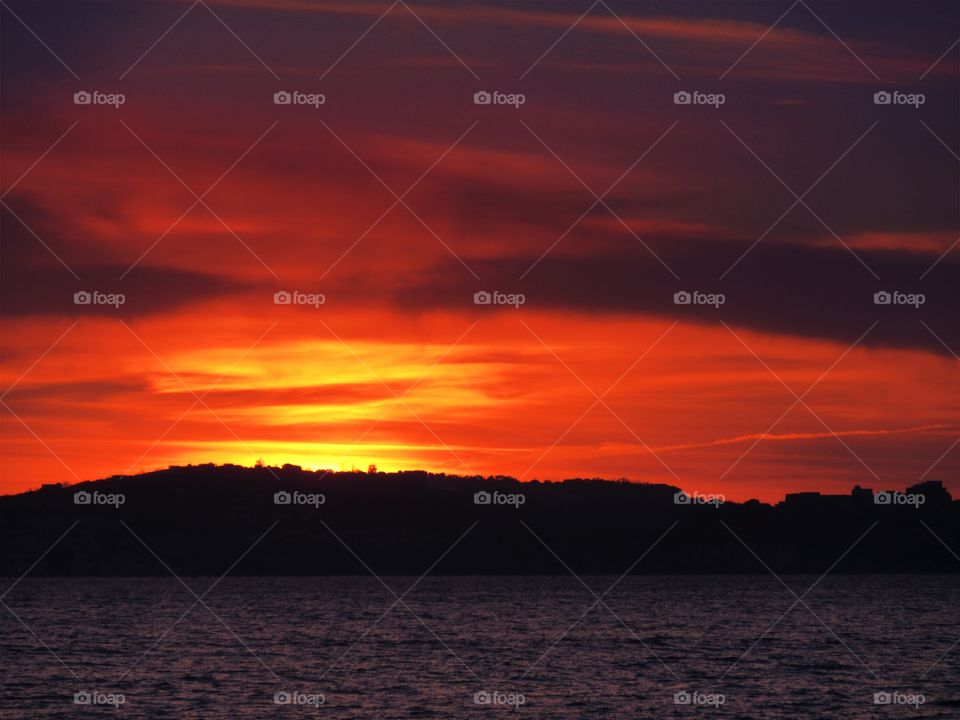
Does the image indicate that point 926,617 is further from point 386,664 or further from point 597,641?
point 386,664

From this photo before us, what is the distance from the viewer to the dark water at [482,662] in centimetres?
5778

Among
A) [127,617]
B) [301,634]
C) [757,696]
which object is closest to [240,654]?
[301,634]

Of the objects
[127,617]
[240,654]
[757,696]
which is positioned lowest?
[757,696]

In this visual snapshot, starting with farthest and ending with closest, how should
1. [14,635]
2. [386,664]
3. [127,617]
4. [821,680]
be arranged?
[127,617] < [14,635] < [386,664] < [821,680]

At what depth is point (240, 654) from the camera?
8338 centimetres

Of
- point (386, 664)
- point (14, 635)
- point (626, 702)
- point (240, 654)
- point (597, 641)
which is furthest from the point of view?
point (14, 635)

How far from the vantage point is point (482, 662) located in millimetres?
77312

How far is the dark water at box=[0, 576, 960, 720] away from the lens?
5778 centimetres

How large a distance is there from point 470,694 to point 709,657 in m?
24.0

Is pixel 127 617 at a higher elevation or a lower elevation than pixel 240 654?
higher

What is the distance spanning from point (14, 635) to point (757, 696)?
60.9 meters

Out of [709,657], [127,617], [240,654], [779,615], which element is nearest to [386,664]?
[240,654]

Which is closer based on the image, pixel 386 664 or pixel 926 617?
pixel 386 664

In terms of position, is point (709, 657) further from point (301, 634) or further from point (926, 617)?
point (926, 617)
